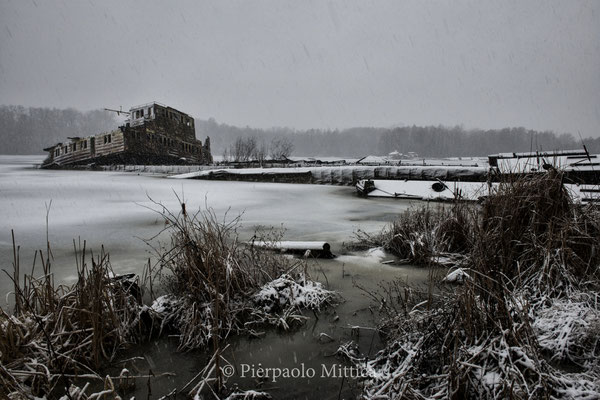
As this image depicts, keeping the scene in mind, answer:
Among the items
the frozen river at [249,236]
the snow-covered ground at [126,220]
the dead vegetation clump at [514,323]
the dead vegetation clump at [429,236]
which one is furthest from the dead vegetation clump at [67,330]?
the dead vegetation clump at [429,236]

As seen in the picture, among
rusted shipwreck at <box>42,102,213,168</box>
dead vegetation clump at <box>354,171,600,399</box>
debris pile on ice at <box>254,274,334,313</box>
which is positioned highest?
rusted shipwreck at <box>42,102,213,168</box>

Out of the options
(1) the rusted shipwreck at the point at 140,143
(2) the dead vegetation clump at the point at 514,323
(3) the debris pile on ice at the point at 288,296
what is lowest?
(3) the debris pile on ice at the point at 288,296

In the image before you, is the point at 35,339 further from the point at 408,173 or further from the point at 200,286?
the point at 408,173

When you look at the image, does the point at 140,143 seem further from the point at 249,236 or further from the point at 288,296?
the point at 288,296

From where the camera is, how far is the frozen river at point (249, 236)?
10.8 feet

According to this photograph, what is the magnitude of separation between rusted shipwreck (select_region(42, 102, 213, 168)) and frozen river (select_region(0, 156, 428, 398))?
73.0ft

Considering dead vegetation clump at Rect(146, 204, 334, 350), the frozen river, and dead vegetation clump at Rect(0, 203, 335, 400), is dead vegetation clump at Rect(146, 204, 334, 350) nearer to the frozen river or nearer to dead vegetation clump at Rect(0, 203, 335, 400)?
dead vegetation clump at Rect(0, 203, 335, 400)

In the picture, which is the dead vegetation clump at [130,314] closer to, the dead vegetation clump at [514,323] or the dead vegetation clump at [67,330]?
the dead vegetation clump at [67,330]

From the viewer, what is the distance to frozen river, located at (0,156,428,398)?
329 centimetres

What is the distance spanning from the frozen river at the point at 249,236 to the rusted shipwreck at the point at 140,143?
2224 cm

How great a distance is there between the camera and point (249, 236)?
8.47 m

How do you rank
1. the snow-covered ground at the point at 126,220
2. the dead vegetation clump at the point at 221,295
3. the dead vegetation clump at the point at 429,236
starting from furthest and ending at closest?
1. the snow-covered ground at the point at 126,220
2. the dead vegetation clump at the point at 429,236
3. the dead vegetation clump at the point at 221,295

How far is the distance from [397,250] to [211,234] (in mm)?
4036

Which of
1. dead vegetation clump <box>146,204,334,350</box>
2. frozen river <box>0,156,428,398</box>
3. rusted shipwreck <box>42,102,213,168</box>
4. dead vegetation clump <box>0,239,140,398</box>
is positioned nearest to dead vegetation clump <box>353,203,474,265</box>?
frozen river <box>0,156,428,398</box>
